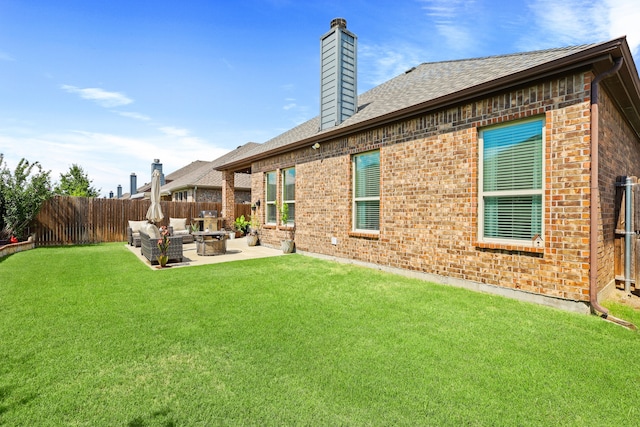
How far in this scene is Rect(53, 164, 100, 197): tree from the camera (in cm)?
3056

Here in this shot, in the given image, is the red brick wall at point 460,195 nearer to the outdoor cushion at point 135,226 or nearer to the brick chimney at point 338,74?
the brick chimney at point 338,74

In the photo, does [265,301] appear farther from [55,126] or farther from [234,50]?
[55,126]

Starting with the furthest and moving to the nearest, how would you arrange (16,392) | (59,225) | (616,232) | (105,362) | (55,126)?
(59,225)
(55,126)
(616,232)
(105,362)
(16,392)

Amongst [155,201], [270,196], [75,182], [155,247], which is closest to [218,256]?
[155,247]

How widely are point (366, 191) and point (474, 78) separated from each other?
331 cm

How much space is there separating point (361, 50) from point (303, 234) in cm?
612

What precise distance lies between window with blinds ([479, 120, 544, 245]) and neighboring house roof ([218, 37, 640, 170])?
781 mm

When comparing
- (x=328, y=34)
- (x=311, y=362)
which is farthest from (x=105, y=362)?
(x=328, y=34)

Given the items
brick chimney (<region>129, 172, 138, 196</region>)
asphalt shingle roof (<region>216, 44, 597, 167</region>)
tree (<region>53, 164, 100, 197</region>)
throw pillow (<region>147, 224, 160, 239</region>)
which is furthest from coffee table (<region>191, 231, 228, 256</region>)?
brick chimney (<region>129, 172, 138, 196</region>)

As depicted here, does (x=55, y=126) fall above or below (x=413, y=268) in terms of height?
above

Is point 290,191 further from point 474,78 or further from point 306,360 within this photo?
point 306,360

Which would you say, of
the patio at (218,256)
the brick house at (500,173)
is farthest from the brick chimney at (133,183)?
the brick house at (500,173)

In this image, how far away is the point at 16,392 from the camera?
240 centimetres

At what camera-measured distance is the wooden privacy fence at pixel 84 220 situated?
1239 centimetres
